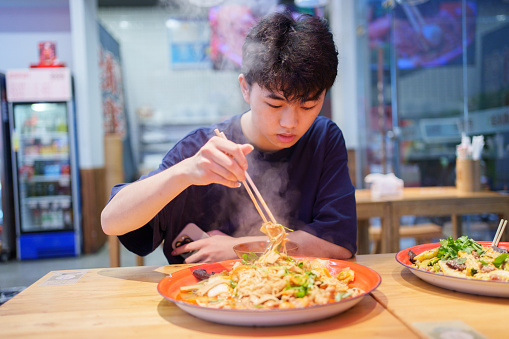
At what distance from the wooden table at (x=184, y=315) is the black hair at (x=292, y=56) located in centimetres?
68

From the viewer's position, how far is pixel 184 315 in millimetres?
993

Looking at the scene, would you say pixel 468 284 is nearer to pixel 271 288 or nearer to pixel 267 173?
pixel 271 288

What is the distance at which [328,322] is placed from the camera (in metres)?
0.93

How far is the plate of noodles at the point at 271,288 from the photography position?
87 cm

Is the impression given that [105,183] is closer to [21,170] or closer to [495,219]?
[21,170]

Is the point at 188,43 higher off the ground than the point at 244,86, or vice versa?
the point at 188,43

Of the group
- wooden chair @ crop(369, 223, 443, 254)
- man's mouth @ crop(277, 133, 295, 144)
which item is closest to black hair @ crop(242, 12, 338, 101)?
man's mouth @ crop(277, 133, 295, 144)

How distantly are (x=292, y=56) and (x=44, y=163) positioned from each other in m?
5.42

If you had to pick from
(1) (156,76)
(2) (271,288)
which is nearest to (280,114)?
(2) (271,288)

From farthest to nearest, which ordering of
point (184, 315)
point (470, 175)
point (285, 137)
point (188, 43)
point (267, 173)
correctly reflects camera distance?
1. point (188, 43)
2. point (470, 175)
3. point (267, 173)
4. point (285, 137)
5. point (184, 315)

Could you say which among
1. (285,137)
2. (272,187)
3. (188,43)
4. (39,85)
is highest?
(188,43)

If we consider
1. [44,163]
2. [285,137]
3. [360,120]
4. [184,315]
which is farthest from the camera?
[360,120]

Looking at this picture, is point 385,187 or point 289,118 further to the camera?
point 385,187

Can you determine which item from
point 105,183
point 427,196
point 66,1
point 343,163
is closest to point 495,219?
point 427,196
